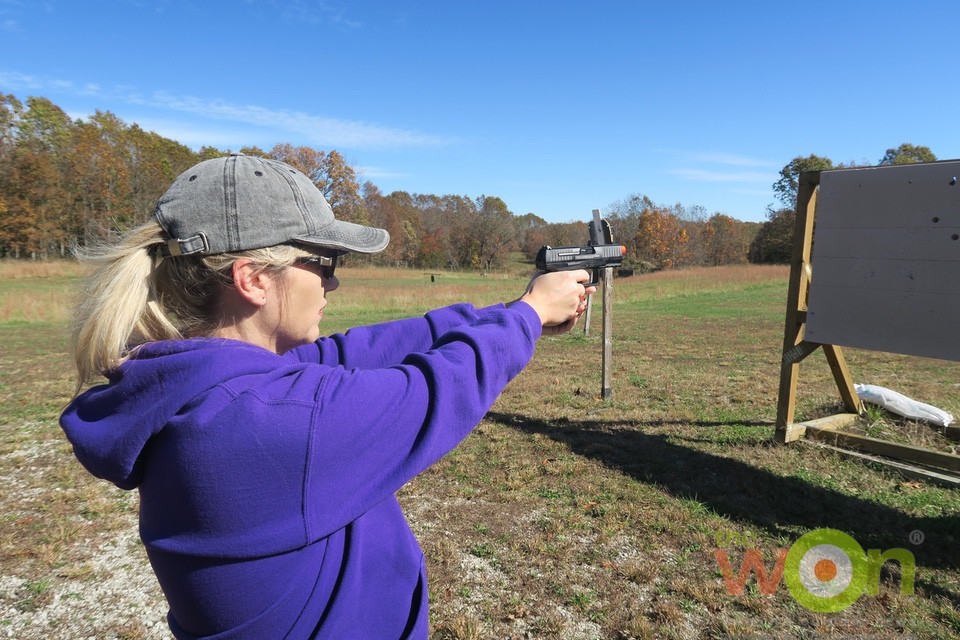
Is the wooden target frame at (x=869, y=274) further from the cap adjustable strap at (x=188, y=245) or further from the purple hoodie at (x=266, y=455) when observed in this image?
the cap adjustable strap at (x=188, y=245)

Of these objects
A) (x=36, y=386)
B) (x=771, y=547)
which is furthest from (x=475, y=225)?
(x=771, y=547)

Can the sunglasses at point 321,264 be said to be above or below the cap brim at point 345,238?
below

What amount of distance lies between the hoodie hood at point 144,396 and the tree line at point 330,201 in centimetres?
2339

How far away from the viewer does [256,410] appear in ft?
3.15

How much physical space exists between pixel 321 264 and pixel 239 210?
22 cm

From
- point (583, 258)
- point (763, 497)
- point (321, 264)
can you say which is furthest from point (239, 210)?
point (763, 497)

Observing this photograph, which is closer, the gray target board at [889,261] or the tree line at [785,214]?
the gray target board at [889,261]

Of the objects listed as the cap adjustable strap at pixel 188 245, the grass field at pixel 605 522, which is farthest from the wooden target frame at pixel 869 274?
the cap adjustable strap at pixel 188 245

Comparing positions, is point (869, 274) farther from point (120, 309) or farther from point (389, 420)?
point (120, 309)

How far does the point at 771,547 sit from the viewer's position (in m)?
3.89

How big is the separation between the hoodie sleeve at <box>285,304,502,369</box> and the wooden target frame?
4441 mm

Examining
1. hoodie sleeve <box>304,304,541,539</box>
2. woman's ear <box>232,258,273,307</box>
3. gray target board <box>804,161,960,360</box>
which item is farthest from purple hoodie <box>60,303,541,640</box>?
gray target board <box>804,161,960,360</box>

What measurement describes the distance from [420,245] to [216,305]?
3079 inches

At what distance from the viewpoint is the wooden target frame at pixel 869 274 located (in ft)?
14.5
